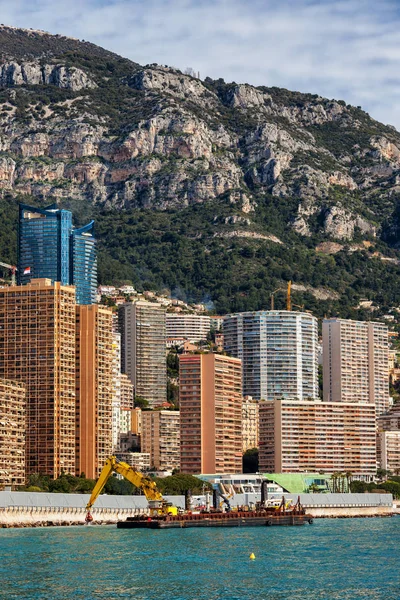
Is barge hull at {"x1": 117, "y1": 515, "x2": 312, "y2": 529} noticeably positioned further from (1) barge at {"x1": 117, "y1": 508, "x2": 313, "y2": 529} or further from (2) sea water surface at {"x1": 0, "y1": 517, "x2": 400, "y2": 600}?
(2) sea water surface at {"x1": 0, "y1": 517, "x2": 400, "y2": 600}

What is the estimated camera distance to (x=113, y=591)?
352ft

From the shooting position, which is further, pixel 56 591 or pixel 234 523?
pixel 234 523

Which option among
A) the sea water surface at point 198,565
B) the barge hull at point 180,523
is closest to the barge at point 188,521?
the barge hull at point 180,523

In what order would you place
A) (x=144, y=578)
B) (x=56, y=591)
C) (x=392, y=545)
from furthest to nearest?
(x=392, y=545)
(x=144, y=578)
(x=56, y=591)

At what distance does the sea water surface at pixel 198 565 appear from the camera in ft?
351

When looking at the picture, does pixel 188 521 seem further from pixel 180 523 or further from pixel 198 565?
pixel 198 565

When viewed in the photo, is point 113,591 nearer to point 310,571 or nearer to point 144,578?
point 144,578

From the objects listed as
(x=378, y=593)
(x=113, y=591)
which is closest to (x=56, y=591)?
(x=113, y=591)

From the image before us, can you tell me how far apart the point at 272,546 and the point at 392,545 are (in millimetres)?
15007

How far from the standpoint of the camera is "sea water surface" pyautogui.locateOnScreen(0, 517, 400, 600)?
107 m

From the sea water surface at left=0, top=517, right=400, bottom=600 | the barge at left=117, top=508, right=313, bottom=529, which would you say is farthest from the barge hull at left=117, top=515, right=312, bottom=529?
the sea water surface at left=0, top=517, right=400, bottom=600

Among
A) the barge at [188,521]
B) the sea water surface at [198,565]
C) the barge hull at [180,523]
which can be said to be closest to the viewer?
the sea water surface at [198,565]

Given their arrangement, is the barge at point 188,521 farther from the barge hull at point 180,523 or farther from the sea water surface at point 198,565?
the sea water surface at point 198,565

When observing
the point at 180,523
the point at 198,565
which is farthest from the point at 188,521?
the point at 198,565
